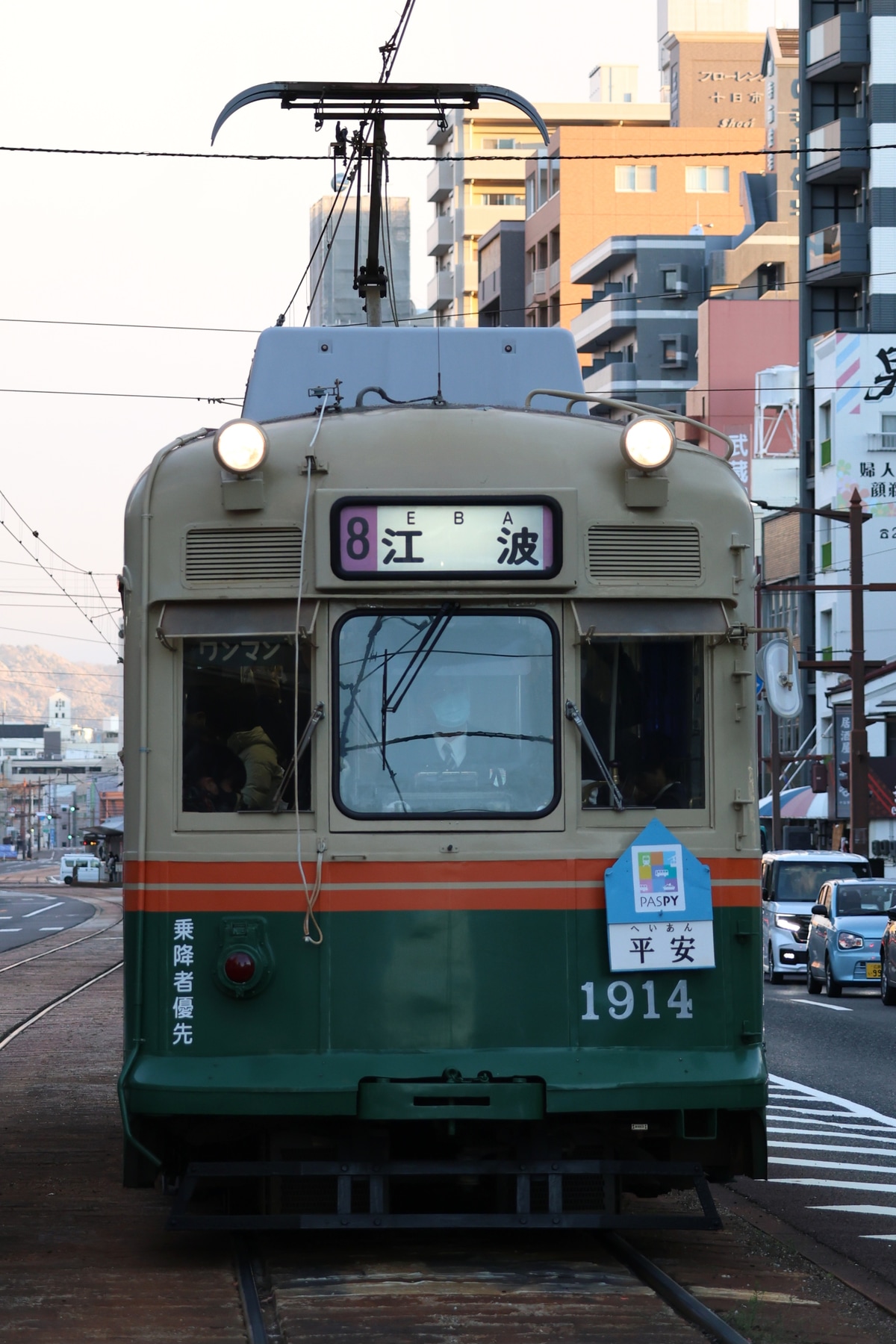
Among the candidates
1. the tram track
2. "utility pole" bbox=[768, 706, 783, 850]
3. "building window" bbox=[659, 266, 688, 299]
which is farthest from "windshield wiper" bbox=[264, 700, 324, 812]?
"building window" bbox=[659, 266, 688, 299]

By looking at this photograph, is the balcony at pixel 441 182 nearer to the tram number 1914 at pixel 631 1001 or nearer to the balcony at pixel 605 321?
the balcony at pixel 605 321

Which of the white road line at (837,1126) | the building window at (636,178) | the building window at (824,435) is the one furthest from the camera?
the building window at (636,178)

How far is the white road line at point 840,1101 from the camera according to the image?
44.3ft

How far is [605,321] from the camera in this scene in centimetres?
7831

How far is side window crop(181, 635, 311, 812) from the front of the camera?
24.8 ft

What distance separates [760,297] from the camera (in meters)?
75.6

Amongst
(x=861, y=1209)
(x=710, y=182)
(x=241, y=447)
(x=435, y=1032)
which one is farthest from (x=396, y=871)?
(x=710, y=182)

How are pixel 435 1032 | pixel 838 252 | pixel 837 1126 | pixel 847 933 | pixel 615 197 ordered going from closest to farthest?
1. pixel 435 1032
2. pixel 837 1126
3. pixel 847 933
4. pixel 838 252
5. pixel 615 197

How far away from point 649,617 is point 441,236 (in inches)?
3648

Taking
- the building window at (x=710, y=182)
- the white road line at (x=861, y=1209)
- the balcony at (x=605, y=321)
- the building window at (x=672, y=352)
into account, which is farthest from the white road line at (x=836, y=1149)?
the building window at (x=710, y=182)

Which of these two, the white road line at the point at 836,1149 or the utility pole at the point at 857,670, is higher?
the utility pole at the point at 857,670

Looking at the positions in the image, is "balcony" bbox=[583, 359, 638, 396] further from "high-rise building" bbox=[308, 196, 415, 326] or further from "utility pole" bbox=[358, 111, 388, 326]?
"utility pole" bbox=[358, 111, 388, 326]

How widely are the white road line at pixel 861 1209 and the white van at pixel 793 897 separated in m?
20.2

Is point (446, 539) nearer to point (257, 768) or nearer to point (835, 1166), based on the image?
point (257, 768)
